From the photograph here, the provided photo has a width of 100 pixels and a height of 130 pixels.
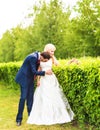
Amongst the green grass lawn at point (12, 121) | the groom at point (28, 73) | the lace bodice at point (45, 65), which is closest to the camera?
the green grass lawn at point (12, 121)

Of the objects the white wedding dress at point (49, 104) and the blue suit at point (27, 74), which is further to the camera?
the blue suit at point (27, 74)

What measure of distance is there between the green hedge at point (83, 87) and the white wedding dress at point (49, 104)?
221 mm

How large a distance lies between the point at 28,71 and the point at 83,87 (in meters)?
1.64

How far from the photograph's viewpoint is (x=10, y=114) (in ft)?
33.4

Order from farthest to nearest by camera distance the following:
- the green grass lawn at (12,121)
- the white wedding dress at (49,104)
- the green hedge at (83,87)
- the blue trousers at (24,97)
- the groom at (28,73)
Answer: the blue trousers at (24,97), the groom at (28,73), the white wedding dress at (49,104), the green grass lawn at (12,121), the green hedge at (83,87)

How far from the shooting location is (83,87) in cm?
760

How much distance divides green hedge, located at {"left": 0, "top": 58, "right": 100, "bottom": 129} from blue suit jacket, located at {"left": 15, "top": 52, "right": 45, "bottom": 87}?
71 cm

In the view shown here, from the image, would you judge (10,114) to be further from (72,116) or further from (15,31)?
(15,31)

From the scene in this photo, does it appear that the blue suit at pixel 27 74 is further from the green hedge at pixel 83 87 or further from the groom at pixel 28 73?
the green hedge at pixel 83 87

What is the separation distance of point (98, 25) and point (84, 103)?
1091 inches

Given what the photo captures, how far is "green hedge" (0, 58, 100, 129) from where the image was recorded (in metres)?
6.98

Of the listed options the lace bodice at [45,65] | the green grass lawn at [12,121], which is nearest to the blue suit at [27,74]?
the lace bodice at [45,65]

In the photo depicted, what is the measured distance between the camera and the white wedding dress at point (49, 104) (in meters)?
8.20

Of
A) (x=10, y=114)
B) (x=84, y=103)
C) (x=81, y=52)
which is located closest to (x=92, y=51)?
(x=81, y=52)
